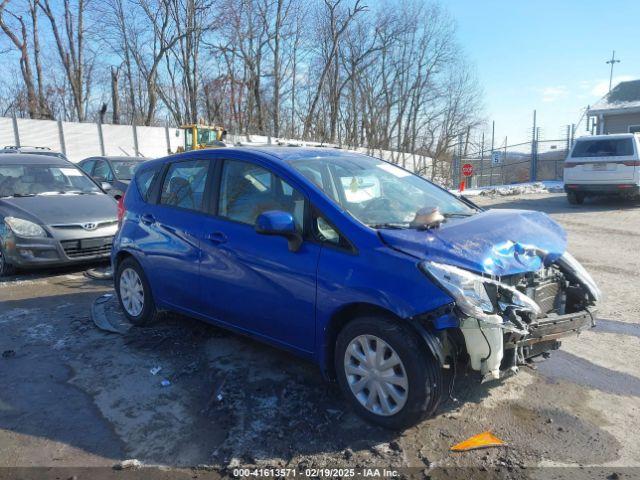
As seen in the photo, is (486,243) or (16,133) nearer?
(486,243)

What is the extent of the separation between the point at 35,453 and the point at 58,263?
4.63m

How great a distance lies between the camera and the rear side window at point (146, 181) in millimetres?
5051

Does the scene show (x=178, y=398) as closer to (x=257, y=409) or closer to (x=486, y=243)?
(x=257, y=409)

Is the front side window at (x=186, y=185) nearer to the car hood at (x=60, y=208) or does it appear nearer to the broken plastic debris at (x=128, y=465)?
the broken plastic debris at (x=128, y=465)

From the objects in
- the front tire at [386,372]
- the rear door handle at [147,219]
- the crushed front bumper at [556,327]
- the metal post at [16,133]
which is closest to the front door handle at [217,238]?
the rear door handle at [147,219]

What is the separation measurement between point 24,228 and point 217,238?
4386 mm

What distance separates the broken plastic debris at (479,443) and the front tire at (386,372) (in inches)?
9.6

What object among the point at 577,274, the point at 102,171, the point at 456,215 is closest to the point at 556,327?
the point at 577,274

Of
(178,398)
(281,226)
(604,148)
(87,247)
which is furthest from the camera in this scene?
(604,148)

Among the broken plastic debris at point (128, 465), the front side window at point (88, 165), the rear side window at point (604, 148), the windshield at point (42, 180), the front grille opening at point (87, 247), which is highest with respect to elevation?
the rear side window at point (604, 148)

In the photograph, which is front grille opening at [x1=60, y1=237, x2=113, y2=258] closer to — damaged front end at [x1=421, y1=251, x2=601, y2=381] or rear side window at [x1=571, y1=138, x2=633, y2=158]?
damaged front end at [x1=421, y1=251, x2=601, y2=381]

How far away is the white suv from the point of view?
43.8 ft

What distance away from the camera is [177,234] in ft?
14.6

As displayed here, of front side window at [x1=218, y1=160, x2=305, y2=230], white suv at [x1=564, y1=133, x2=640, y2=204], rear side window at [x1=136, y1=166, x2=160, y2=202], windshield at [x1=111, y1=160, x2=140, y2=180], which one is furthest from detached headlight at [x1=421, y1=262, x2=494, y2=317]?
white suv at [x1=564, y1=133, x2=640, y2=204]
